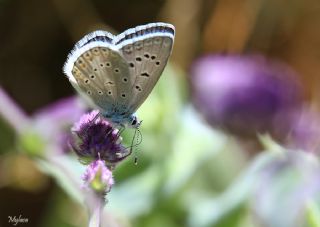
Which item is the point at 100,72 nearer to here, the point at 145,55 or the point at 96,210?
the point at 145,55

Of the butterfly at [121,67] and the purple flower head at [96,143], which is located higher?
the butterfly at [121,67]

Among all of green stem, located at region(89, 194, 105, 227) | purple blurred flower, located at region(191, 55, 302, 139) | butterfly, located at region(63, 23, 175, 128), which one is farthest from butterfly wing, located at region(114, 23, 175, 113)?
purple blurred flower, located at region(191, 55, 302, 139)

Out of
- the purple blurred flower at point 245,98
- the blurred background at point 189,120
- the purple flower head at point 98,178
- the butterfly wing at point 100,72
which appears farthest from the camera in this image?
the purple blurred flower at point 245,98

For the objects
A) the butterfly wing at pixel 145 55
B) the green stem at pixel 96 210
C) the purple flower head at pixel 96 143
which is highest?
the butterfly wing at pixel 145 55

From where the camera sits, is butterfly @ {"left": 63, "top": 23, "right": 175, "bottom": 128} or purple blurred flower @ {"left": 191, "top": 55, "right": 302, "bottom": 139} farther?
purple blurred flower @ {"left": 191, "top": 55, "right": 302, "bottom": 139}

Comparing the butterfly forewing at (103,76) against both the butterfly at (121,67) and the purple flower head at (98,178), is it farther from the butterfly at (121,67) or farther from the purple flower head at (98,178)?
the purple flower head at (98,178)

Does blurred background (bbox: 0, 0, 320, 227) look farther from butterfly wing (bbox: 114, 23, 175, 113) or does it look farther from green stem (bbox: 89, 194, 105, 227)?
green stem (bbox: 89, 194, 105, 227)

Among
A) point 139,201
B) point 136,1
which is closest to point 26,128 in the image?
point 139,201

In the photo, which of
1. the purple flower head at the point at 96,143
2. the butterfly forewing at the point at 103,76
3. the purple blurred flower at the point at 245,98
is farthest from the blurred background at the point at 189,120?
the purple flower head at the point at 96,143
